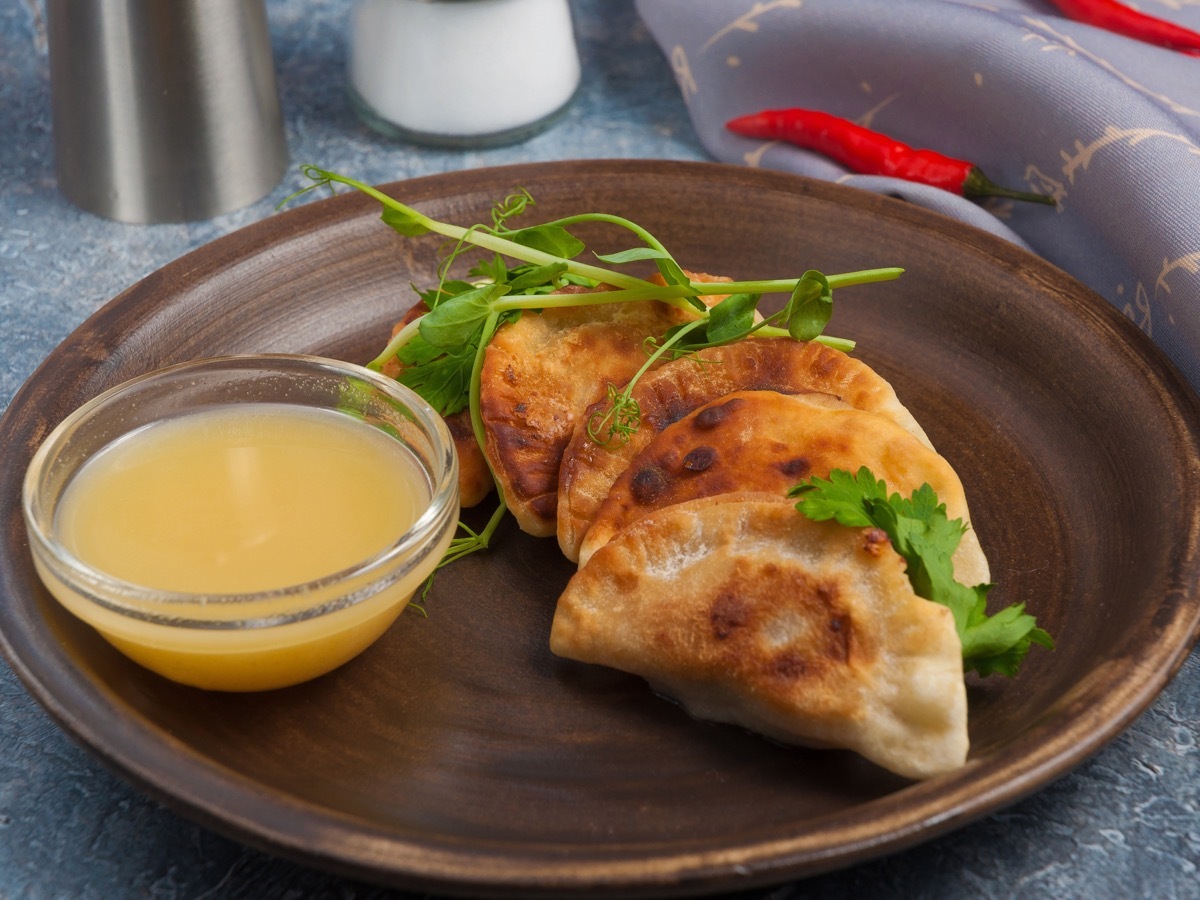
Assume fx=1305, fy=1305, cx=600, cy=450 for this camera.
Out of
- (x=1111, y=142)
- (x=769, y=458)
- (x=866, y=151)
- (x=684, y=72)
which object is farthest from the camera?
(x=684, y=72)

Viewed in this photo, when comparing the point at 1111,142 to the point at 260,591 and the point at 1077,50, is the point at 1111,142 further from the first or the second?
the point at 260,591

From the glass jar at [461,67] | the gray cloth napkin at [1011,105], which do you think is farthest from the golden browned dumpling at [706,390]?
the glass jar at [461,67]

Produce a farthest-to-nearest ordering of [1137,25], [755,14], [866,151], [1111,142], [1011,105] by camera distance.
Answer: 1. [755,14]
2. [1137,25]
3. [866,151]
4. [1011,105]
5. [1111,142]

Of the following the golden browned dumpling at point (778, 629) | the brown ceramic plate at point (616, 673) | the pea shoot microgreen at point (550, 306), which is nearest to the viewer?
the brown ceramic plate at point (616, 673)

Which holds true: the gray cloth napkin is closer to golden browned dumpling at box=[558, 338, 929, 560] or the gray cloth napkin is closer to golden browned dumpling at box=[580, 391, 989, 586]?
golden browned dumpling at box=[558, 338, 929, 560]

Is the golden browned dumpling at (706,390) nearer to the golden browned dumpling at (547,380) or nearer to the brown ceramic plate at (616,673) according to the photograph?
the golden browned dumpling at (547,380)

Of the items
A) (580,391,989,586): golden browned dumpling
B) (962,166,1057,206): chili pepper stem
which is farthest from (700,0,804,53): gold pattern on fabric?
(580,391,989,586): golden browned dumpling

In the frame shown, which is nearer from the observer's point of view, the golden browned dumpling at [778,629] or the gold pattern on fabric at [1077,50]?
the golden browned dumpling at [778,629]

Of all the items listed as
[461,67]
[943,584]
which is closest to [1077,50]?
[461,67]
